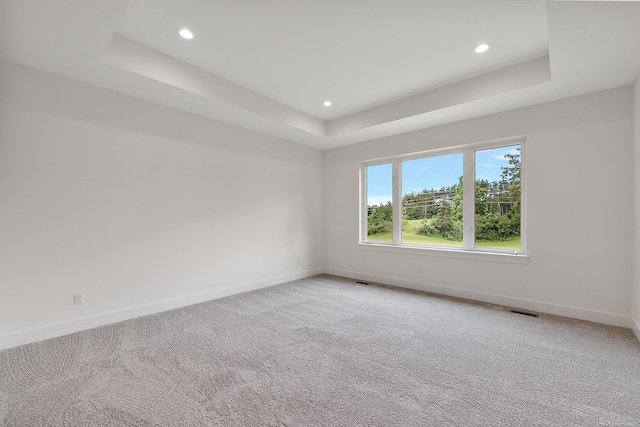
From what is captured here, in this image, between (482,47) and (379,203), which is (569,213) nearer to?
(482,47)

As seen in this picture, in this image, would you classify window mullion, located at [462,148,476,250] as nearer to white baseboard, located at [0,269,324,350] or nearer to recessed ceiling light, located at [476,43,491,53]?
recessed ceiling light, located at [476,43,491,53]

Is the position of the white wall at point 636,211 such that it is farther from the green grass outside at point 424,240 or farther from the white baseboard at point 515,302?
the green grass outside at point 424,240

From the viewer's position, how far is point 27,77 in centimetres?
260

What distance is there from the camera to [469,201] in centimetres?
410

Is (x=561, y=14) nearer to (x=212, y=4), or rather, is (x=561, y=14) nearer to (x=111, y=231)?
(x=212, y=4)

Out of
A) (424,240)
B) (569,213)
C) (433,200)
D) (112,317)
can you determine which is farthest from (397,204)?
(112,317)

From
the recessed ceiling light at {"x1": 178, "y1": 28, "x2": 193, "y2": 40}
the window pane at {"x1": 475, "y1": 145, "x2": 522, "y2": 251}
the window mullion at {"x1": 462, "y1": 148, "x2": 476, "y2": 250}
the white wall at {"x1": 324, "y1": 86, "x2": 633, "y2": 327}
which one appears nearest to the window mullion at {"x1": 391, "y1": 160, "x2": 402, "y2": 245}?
the white wall at {"x1": 324, "y1": 86, "x2": 633, "y2": 327}

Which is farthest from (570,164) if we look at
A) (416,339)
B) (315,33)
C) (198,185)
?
(198,185)

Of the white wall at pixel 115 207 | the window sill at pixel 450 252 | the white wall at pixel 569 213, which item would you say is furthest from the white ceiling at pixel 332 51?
the window sill at pixel 450 252

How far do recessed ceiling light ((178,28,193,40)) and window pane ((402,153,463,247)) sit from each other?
3.57 m

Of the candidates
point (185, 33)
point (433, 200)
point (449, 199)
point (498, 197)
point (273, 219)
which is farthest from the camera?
point (273, 219)

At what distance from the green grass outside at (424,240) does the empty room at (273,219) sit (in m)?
0.03

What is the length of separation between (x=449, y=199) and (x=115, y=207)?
4435 mm

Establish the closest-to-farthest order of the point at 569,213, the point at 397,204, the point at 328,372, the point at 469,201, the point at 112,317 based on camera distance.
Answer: the point at 328,372, the point at 112,317, the point at 569,213, the point at 469,201, the point at 397,204
